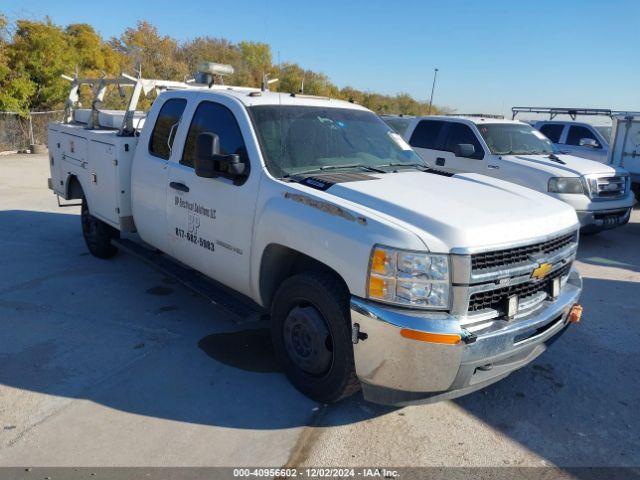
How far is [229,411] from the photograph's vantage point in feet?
11.3

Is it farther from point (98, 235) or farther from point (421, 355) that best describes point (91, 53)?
point (421, 355)

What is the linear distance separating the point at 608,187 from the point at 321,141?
6.16m

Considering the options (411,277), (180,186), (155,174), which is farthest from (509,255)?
(155,174)

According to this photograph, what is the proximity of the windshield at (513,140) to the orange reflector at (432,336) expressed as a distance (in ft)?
21.8

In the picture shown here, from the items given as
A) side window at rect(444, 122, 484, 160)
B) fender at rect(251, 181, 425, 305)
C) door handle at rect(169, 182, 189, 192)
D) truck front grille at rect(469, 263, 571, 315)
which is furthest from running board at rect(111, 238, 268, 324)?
side window at rect(444, 122, 484, 160)

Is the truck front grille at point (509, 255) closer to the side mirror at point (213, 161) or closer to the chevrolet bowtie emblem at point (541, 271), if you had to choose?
the chevrolet bowtie emblem at point (541, 271)

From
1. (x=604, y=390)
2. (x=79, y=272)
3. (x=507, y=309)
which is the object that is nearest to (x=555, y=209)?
(x=507, y=309)

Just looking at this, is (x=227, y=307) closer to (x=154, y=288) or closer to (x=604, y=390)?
(x=154, y=288)

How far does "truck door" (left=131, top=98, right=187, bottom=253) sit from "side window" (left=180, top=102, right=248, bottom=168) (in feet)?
0.95

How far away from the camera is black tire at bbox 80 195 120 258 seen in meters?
6.46

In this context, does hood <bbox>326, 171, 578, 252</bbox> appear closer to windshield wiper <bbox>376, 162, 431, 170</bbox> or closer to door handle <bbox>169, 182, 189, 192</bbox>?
windshield wiper <bbox>376, 162, 431, 170</bbox>

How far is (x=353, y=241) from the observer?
297cm

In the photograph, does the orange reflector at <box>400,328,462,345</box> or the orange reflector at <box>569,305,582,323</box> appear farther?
the orange reflector at <box>569,305,582,323</box>

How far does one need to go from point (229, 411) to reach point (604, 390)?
2736mm
